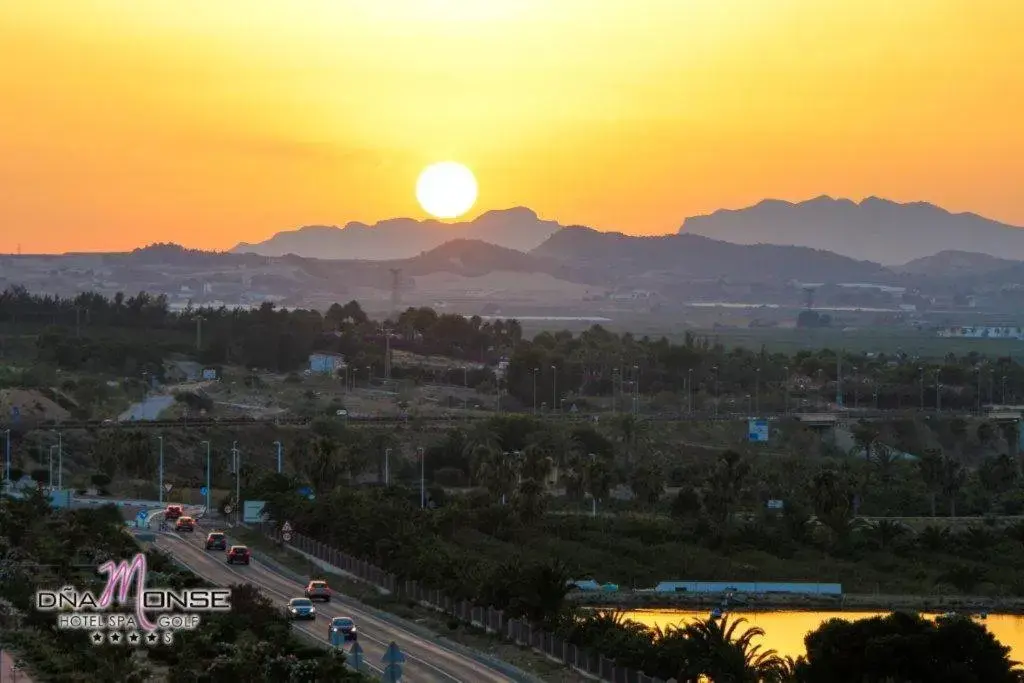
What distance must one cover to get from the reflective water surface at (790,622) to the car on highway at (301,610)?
14.7 metres

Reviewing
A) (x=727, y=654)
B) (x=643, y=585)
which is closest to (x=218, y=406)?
(x=643, y=585)

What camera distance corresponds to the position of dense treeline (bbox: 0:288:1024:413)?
14175 centimetres

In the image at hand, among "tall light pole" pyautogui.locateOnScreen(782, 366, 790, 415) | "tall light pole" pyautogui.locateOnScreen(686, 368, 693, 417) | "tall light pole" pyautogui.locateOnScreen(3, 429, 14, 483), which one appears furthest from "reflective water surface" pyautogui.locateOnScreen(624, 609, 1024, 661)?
"tall light pole" pyautogui.locateOnScreen(686, 368, 693, 417)

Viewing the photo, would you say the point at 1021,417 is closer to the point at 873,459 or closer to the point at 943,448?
the point at 943,448

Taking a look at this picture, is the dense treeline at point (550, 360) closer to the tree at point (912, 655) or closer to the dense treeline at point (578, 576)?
the dense treeline at point (578, 576)

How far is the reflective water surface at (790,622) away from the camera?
61425 mm

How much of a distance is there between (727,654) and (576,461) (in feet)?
169

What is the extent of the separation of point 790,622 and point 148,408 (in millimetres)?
64643

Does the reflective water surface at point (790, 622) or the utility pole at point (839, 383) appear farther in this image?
the utility pole at point (839, 383)

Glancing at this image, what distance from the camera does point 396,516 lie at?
68188 millimetres

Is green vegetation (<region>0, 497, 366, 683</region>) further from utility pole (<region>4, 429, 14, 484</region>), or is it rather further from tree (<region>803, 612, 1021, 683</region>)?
utility pole (<region>4, 429, 14, 484</region>)

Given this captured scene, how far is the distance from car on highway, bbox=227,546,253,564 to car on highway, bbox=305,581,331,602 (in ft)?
25.9

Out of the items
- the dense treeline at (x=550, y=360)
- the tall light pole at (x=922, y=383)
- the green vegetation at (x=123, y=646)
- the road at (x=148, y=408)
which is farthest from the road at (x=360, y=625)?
the tall light pole at (x=922, y=383)

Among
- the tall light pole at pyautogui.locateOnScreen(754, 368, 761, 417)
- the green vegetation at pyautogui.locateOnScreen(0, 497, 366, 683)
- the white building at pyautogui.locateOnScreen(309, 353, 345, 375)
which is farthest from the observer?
the white building at pyautogui.locateOnScreen(309, 353, 345, 375)
